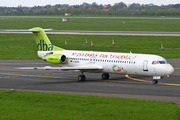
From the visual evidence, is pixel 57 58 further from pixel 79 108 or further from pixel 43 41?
pixel 79 108

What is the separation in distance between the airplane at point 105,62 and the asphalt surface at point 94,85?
3.88ft

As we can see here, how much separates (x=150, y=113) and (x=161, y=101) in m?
4.62

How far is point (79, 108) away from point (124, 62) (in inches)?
522

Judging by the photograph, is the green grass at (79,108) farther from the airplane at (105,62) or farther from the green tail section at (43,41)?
the green tail section at (43,41)

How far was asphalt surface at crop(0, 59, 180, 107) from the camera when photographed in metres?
29.2

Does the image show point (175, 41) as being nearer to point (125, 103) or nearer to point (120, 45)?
point (120, 45)

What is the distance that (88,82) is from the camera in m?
36.2

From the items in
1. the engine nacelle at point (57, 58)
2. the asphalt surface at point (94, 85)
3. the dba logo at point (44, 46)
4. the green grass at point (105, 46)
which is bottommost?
the asphalt surface at point (94, 85)

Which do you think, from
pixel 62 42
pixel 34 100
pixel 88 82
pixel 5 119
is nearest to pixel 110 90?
pixel 88 82

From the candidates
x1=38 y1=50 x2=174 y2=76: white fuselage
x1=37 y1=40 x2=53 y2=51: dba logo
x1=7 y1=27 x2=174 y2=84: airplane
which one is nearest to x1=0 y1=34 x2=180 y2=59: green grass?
x1=37 y1=40 x2=53 y2=51: dba logo

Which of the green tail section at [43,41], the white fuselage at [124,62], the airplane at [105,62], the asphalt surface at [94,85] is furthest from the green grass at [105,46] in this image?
the white fuselage at [124,62]

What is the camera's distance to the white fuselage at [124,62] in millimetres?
33562

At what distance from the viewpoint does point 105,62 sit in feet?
120

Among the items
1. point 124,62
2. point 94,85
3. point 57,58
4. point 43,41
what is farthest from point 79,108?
point 43,41
